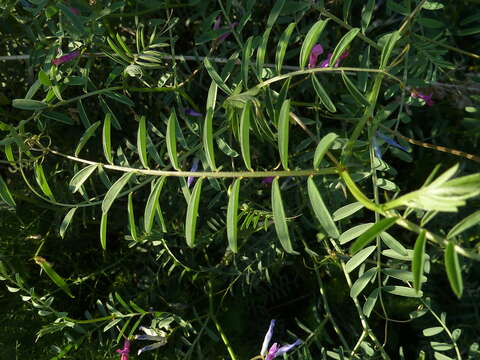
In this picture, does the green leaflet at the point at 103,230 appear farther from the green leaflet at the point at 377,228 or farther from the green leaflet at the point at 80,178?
the green leaflet at the point at 377,228

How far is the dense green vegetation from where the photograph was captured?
2.97 ft

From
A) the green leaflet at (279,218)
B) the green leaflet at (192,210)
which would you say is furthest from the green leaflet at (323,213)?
the green leaflet at (192,210)

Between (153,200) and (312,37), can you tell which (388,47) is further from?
(153,200)

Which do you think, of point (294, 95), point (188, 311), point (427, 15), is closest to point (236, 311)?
point (188, 311)

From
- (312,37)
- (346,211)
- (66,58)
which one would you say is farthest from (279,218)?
(66,58)

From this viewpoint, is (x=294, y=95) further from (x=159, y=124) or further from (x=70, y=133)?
(x=70, y=133)

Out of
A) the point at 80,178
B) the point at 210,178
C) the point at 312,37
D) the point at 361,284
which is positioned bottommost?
the point at 361,284

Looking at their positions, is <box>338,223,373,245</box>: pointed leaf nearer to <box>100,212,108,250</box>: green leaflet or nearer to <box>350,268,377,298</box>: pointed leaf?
<box>350,268,377,298</box>: pointed leaf

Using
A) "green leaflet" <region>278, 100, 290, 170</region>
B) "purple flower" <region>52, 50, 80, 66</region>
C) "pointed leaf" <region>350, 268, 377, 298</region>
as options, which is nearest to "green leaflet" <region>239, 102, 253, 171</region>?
"green leaflet" <region>278, 100, 290, 170</region>

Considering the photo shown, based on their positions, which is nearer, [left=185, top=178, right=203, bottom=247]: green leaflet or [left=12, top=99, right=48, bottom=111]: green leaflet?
[left=185, top=178, right=203, bottom=247]: green leaflet

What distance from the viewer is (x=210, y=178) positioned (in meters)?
0.85

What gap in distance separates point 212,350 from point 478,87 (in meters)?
0.83

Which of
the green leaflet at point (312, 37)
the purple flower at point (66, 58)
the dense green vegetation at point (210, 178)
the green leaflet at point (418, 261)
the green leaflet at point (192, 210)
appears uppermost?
the green leaflet at point (312, 37)

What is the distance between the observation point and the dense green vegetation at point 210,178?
91 cm
